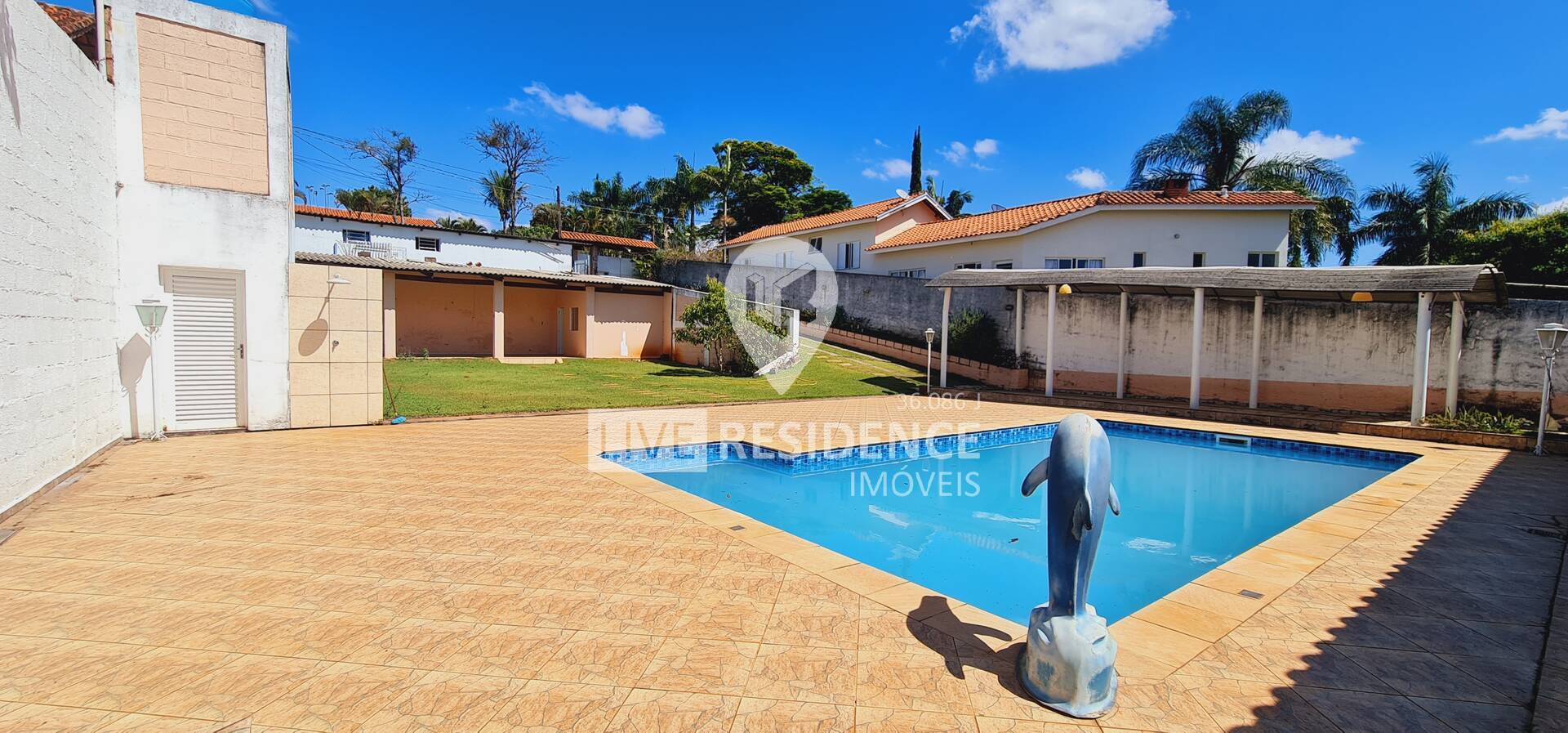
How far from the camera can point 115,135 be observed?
8.04m

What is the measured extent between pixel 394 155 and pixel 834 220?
91.9ft

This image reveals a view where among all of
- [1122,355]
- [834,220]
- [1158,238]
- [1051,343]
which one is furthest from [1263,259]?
[834,220]

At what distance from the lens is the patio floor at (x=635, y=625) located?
9.37ft

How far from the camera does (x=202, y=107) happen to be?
28.7ft

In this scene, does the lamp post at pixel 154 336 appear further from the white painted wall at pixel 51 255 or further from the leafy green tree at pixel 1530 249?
the leafy green tree at pixel 1530 249

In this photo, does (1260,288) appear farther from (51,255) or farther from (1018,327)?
(51,255)

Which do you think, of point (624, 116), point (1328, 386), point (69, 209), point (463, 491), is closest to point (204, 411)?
point (69, 209)

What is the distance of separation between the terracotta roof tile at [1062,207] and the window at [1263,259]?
162 cm

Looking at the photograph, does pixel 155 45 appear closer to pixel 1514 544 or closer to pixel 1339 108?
pixel 1514 544

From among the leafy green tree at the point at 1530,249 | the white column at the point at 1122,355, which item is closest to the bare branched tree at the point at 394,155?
the white column at the point at 1122,355

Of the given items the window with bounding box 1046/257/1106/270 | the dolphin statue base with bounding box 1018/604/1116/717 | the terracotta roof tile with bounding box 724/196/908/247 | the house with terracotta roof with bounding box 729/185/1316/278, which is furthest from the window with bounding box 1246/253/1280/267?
the dolphin statue base with bounding box 1018/604/1116/717

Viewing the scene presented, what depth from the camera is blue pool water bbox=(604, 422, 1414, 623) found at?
19.9 ft

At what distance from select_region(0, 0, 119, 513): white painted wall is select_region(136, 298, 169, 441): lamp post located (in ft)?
1.05

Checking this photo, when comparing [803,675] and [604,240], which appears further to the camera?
[604,240]
